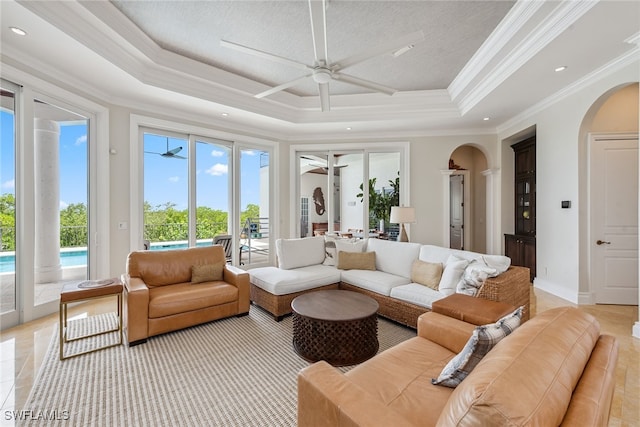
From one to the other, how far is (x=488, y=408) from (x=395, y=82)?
457cm

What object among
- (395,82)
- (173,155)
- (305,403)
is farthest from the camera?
(173,155)

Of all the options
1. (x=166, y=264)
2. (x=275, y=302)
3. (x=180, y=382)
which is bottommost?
(x=180, y=382)

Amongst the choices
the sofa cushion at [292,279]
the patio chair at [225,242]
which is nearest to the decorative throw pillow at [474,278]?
the sofa cushion at [292,279]

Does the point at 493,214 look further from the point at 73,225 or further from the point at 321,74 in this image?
the point at 73,225

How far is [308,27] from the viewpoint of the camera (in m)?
3.02

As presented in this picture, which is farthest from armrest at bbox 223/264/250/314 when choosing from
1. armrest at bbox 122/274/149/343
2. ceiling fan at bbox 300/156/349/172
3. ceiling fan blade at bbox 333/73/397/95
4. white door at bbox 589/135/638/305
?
white door at bbox 589/135/638/305

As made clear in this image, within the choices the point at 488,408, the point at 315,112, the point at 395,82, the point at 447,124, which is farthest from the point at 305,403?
the point at 447,124

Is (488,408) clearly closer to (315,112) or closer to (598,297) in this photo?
(598,297)

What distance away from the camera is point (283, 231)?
613 centimetres

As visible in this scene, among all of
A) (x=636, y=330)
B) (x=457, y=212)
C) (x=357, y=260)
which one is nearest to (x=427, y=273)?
(x=357, y=260)

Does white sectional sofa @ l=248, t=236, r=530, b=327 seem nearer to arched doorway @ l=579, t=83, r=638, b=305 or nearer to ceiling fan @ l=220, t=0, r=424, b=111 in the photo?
arched doorway @ l=579, t=83, r=638, b=305

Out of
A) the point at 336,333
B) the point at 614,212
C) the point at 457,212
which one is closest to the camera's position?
the point at 336,333

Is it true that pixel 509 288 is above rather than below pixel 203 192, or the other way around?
below

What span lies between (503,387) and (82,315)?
4.39 meters
